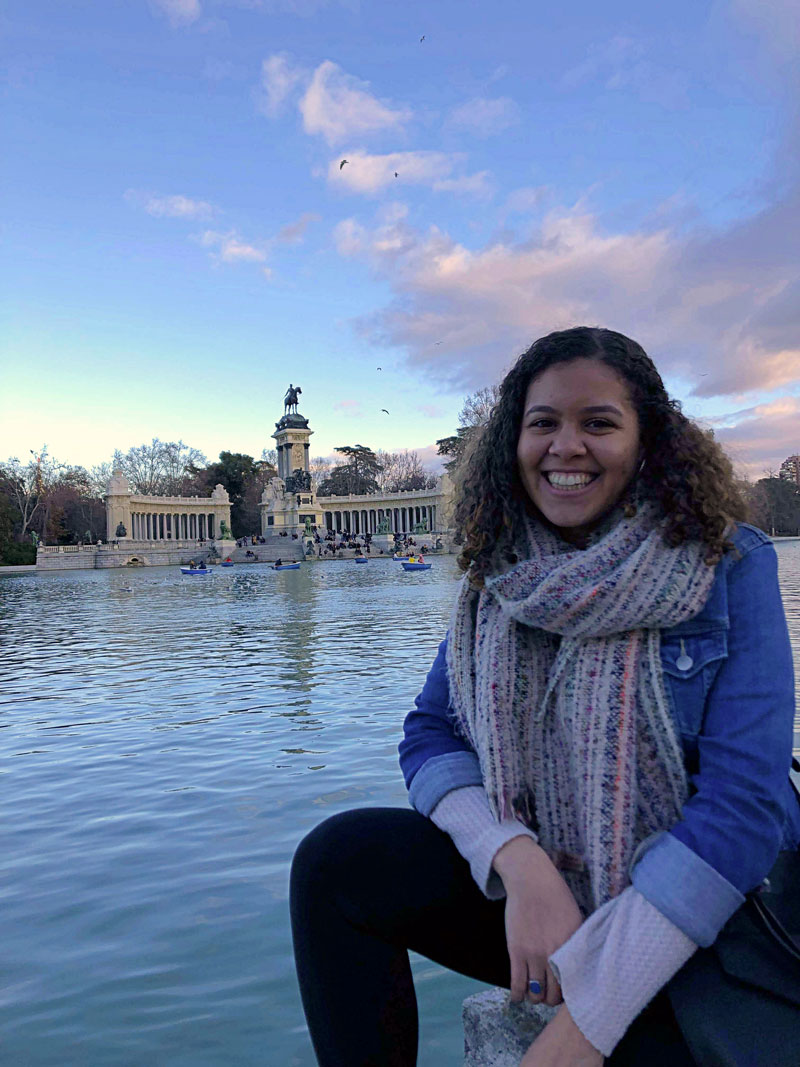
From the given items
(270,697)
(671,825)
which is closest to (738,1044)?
(671,825)

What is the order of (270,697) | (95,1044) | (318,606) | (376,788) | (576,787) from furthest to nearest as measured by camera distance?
(318,606) → (270,697) → (376,788) → (95,1044) → (576,787)

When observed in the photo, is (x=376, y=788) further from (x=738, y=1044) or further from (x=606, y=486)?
(x=738, y=1044)

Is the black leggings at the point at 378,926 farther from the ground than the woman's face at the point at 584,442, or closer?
closer

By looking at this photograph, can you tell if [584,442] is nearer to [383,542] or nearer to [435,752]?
[435,752]

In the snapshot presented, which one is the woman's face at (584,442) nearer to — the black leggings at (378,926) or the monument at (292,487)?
the black leggings at (378,926)

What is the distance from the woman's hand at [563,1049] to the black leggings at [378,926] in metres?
0.29

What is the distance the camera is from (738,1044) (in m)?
1.24

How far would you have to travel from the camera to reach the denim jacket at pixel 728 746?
55.7 inches

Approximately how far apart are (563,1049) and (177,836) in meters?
2.96

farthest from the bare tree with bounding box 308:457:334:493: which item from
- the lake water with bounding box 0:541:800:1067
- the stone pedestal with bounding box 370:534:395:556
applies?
the lake water with bounding box 0:541:800:1067

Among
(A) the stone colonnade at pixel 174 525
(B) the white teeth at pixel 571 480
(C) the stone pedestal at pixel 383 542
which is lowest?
(B) the white teeth at pixel 571 480

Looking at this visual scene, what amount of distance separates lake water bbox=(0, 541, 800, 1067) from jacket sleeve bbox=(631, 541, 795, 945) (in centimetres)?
116

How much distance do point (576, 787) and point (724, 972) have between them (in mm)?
406

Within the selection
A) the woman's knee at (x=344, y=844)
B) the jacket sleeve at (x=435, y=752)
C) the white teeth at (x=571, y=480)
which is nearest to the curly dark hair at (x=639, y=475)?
the white teeth at (x=571, y=480)
